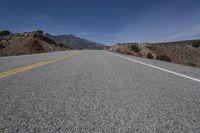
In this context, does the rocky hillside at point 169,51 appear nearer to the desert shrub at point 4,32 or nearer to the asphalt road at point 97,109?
the desert shrub at point 4,32

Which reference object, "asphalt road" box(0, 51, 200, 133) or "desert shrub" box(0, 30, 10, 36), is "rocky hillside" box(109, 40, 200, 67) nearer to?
"desert shrub" box(0, 30, 10, 36)

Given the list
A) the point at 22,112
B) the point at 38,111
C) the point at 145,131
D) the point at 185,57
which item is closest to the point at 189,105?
the point at 145,131

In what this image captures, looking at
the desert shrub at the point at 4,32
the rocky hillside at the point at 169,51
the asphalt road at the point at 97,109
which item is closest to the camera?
the asphalt road at the point at 97,109

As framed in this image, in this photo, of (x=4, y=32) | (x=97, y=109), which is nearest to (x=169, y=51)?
(x=4, y=32)

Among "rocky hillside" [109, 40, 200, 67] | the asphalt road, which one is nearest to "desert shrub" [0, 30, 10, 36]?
"rocky hillside" [109, 40, 200, 67]

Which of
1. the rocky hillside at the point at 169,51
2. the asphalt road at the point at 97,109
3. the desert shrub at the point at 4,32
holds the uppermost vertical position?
the desert shrub at the point at 4,32

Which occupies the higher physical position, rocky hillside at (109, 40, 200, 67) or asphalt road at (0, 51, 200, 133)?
asphalt road at (0, 51, 200, 133)

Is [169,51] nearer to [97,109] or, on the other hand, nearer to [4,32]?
[4,32]

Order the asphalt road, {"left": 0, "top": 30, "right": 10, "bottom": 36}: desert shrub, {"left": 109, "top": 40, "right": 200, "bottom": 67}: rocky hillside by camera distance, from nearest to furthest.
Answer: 1. the asphalt road
2. {"left": 109, "top": 40, "right": 200, "bottom": 67}: rocky hillside
3. {"left": 0, "top": 30, "right": 10, "bottom": 36}: desert shrub

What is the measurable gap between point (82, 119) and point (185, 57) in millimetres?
64034

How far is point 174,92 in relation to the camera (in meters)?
4.14

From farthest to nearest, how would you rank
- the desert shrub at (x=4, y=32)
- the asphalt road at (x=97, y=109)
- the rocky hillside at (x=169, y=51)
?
the desert shrub at (x=4, y=32) → the rocky hillside at (x=169, y=51) → the asphalt road at (x=97, y=109)

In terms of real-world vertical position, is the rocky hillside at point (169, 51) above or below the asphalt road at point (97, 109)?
below

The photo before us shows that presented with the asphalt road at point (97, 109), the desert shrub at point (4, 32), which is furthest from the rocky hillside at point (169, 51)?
the asphalt road at point (97, 109)
